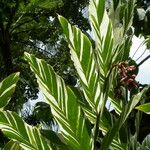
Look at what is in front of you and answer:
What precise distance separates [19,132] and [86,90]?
0.44 feet

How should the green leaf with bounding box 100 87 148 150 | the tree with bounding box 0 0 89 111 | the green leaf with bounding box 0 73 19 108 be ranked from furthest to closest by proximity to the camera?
1. the tree with bounding box 0 0 89 111
2. the green leaf with bounding box 0 73 19 108
3. the green leaf with bounding box 100 87 148 150

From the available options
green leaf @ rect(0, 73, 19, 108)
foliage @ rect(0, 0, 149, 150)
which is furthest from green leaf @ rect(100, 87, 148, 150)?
green leaf @ rect(0, 73, 19, 108)

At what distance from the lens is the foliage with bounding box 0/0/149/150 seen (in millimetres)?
827

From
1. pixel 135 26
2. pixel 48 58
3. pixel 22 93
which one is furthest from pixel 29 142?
pixel 48 58

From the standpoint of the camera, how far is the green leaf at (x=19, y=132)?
854 mm

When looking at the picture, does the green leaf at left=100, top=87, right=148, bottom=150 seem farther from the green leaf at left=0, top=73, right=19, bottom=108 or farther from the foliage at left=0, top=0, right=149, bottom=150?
the green leaf at left=0, top=73, right=19, bottom=108

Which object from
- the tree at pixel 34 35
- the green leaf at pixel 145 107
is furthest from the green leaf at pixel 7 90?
the tree at pixel 34 35

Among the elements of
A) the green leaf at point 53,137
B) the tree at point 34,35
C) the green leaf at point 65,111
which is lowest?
the green leaf at point 53,137

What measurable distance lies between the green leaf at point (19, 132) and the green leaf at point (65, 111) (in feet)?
0.18

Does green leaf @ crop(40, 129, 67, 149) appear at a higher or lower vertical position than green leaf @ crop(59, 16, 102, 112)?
lower

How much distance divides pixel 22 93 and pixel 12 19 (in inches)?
76.9

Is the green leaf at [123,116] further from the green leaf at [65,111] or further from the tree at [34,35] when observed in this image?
the tree at [34,35]

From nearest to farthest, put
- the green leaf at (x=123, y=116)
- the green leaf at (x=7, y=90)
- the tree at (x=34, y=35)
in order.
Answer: the green leaf at (x=123, y=116), the green leaf at (x=7, y=90), the tree at (x=34, y=35)

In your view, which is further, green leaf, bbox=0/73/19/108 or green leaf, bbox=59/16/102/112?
green leaf, bbox=0/73/19/108
